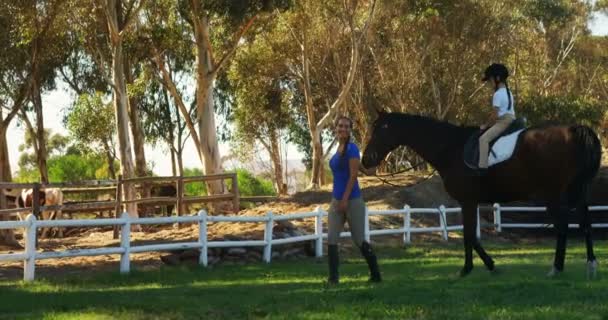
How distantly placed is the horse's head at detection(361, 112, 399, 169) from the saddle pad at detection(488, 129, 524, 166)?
1.32 m

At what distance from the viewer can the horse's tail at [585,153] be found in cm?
1178

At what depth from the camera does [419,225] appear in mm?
25922

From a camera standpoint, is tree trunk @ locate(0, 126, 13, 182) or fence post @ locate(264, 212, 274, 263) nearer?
fence post @ locate(264, 212, 274, 263)

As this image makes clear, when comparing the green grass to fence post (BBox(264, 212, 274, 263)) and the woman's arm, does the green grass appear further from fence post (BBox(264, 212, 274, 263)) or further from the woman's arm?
fence post (BBox(264, 212, 274, 263))

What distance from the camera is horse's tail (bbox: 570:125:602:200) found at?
1178 cm

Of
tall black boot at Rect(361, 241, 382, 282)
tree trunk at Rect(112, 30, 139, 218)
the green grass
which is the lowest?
A: the green grass

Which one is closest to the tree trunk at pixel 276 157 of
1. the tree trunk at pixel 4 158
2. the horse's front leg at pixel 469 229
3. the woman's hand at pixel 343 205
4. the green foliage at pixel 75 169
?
the green foliage at pixel 75 169

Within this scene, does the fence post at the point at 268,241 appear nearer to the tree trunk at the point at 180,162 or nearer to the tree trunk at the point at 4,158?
the tree trunk at the point at 4,158

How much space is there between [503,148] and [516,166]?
0.29 meters

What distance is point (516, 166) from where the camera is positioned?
39.7 feet

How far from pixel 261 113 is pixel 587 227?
35.4 metres

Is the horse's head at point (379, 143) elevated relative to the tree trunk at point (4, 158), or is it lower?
lower

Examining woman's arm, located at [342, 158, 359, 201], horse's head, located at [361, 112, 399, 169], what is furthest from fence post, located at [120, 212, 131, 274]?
woman's arm, located at [342, 158, 359, 201]

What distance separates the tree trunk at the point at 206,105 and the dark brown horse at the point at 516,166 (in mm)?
18093
